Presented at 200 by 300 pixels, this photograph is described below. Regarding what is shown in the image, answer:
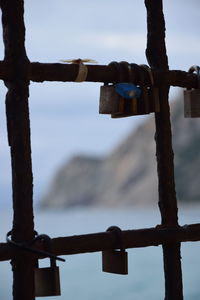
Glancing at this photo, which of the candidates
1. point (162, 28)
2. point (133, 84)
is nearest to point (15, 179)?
point (133, 84)

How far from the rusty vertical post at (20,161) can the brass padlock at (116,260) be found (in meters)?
0.40

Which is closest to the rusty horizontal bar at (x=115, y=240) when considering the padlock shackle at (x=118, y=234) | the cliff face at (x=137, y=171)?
the padlock shackle at (x=118, y=234)

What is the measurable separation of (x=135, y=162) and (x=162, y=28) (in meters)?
93.9

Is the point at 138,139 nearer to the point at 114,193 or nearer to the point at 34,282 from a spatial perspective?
the point at 114,193

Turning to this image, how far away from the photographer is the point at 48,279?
2.77 metres

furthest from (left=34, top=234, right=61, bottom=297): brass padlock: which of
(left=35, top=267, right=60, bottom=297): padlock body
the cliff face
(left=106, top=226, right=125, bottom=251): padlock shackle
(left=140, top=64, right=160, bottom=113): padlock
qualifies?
the cliff face

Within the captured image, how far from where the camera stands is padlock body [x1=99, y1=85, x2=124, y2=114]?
10.1ft

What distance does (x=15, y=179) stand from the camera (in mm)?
2727

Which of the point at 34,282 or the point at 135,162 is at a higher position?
the point at 135,162

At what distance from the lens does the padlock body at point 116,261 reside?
9.91 feet

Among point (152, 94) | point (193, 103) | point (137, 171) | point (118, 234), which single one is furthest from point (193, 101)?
point (137, 171)

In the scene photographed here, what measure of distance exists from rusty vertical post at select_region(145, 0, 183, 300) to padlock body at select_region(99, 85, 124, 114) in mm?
220

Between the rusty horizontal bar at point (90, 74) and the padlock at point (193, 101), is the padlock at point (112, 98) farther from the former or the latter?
the padlock at point (193, 101)

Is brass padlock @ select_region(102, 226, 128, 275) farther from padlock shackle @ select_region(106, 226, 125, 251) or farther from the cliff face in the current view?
the cliff face
